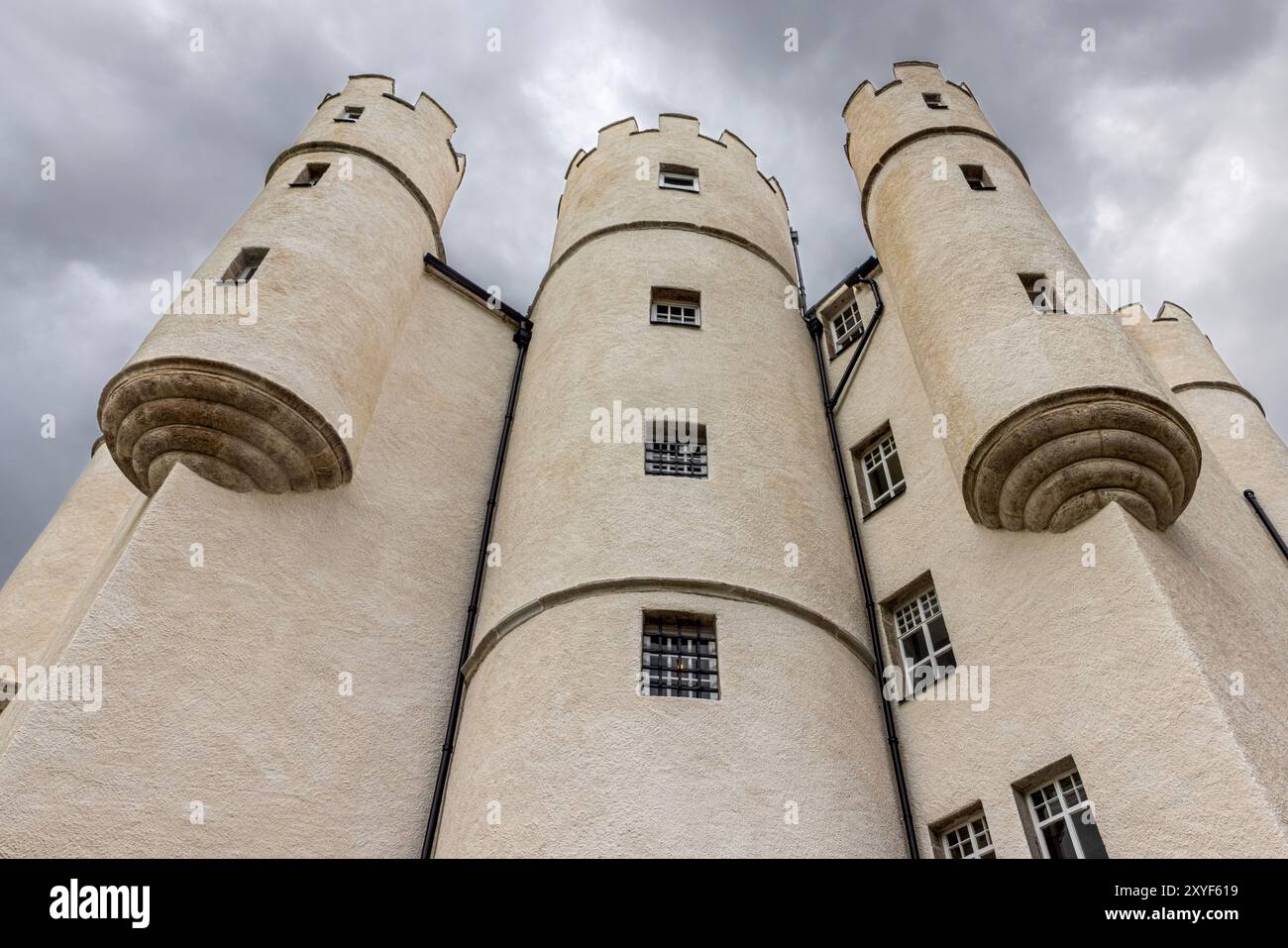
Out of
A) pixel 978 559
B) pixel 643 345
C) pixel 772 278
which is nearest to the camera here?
pixel 978 559

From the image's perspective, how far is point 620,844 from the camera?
33.2 feet

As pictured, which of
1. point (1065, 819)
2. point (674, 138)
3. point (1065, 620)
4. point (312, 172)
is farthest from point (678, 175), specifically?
point (1065, 819)

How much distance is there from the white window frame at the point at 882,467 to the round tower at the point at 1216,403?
24.3ft

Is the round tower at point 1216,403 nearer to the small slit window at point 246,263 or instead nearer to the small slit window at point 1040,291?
the small slit window at point 1040,291

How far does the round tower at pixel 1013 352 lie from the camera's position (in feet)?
38.9

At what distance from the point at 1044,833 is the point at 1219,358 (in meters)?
18.1

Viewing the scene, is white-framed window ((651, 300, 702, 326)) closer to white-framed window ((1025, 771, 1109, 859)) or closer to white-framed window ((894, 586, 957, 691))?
white-framed window ((894, 586, 957, 691))

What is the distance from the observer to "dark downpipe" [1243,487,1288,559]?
1633cm

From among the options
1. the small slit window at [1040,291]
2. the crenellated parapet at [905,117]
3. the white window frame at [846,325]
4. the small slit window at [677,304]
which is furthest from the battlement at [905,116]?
the small slit window at [1040,291]

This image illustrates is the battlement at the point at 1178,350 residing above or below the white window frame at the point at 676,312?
above

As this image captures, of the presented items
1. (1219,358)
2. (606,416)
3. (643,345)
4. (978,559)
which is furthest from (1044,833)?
(1219,358)

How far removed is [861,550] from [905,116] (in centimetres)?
948
